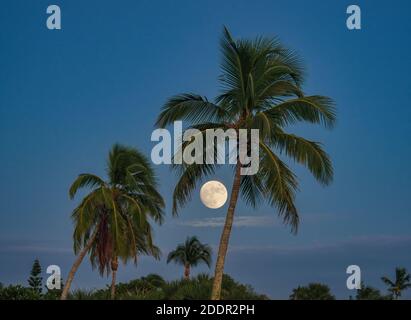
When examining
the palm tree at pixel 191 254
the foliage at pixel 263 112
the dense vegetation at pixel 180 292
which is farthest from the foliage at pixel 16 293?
the palm tree at pixel 191 254

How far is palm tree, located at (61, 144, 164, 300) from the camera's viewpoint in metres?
28.6

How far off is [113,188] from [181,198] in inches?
406

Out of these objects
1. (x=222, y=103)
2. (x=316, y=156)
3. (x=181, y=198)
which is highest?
(x=222, y=103)

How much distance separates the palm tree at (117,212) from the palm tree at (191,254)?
2645 cm

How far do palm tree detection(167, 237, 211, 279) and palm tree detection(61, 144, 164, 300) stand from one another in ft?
86.8

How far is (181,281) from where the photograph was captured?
29.5m

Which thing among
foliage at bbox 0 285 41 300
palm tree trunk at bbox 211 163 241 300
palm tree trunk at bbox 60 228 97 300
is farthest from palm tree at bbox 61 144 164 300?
palm tree trunk at bbox 211 163 241 300

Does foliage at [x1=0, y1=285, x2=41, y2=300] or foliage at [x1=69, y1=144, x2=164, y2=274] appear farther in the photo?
foliage at [x1=0, y1=285, x2=41, y2=300]

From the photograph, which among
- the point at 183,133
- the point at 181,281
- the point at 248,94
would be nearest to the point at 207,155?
the point at 183,133

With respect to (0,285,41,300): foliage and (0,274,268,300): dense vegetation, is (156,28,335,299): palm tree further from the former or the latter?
(0,285,41,300): foliage

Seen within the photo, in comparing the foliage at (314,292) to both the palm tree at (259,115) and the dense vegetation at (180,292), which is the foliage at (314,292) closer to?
the dense vegetation at (180,292)

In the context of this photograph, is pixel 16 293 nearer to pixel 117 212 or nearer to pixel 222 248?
pixel 117 212
